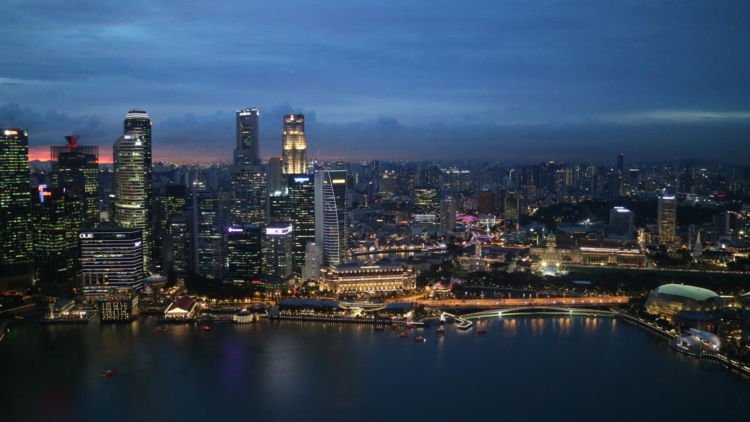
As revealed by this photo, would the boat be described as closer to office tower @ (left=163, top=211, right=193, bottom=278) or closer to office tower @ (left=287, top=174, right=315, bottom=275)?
office tower @ (left=287, top=174, right=315, bottom=275)

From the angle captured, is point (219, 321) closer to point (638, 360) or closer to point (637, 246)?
point (638, 360)

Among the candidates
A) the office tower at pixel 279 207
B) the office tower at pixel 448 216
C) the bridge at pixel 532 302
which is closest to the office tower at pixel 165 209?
the office tower at pixel 279 207

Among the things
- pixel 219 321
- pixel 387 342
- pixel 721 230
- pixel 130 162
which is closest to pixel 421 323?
pixel 387 342

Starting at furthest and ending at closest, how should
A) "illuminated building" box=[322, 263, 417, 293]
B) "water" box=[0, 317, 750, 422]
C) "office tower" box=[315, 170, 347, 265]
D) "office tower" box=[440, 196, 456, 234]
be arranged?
"office tower" box=[440, 196, 456, 234], "office tower" box=[315, 170, 347, 265], "illuminated building" box=[322, 263, 417, 293], "water" box=[0, 317, 750, 422]

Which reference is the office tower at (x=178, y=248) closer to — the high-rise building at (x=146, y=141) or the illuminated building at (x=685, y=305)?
the high-rise building at (x=146, y=141)

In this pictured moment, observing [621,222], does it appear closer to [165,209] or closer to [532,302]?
[532,302]

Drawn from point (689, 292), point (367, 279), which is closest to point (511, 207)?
point (367, 279)

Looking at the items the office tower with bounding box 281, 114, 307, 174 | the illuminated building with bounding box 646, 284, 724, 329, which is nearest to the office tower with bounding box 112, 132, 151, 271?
the office tower with bounding box 281, 114, 307, 174

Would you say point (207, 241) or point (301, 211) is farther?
point (301, 211)
